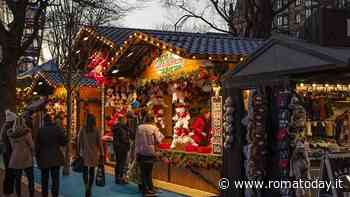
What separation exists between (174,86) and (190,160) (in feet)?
9.04

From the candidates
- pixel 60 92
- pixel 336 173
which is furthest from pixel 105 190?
pixel 60 92

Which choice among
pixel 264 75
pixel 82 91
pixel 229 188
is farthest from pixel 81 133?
pixel 82 91

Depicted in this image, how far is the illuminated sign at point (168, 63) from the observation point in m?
15.2

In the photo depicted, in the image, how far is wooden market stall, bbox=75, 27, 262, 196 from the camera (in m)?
12.6

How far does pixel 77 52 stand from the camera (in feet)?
58.3

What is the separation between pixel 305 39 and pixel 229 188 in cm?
281

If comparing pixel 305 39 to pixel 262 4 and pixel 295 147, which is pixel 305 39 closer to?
pixel 295 147

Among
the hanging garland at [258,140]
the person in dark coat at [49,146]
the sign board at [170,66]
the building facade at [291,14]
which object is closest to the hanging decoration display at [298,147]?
the hanging garland at [258,140]

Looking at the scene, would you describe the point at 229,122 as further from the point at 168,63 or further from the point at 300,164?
the point at 168,63

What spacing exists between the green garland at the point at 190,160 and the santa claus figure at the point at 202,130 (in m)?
0.78

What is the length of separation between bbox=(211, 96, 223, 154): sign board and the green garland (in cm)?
34

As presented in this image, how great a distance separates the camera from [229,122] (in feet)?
29.7

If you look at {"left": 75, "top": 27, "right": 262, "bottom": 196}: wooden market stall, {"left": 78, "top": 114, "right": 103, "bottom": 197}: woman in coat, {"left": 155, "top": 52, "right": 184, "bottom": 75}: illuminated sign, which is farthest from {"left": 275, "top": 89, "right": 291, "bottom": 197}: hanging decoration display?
{"left": 155, "top": 52, "right": 184, "bottom": 75}: illuminated sign

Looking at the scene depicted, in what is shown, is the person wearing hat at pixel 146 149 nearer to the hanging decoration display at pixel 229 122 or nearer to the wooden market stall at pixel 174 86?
the wooden market stall at pixel 174 86
